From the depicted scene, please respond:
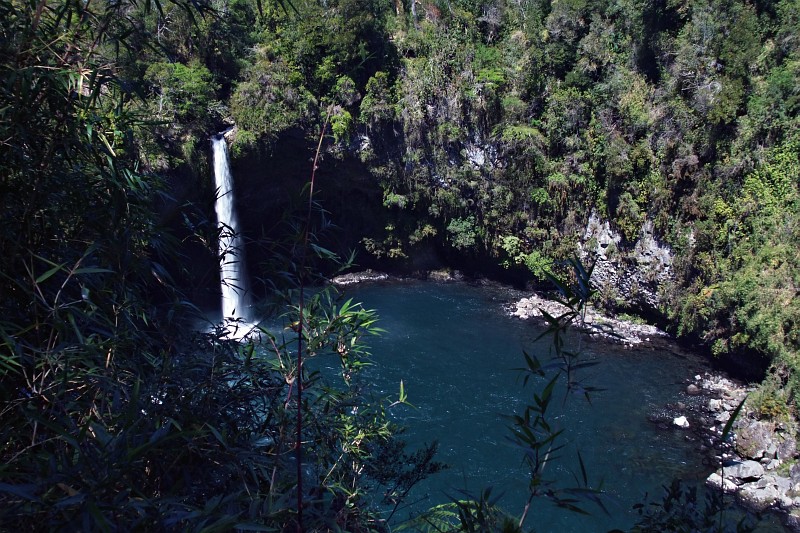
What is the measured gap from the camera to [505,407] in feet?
34.7

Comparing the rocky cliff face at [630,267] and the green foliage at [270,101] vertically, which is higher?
the green foliage at [270,101]

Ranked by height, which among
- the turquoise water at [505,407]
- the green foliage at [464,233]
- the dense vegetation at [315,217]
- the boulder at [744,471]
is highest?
the dense vegetation at [315,217]

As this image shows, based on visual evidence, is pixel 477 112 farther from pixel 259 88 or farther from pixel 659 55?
pixel 259 88

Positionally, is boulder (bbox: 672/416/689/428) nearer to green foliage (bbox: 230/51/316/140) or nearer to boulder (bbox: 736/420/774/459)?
boulder (bbox: 736/420/774/459)

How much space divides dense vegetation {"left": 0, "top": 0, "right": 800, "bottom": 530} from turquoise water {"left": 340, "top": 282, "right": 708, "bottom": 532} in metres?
1.93

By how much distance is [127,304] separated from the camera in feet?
8.34

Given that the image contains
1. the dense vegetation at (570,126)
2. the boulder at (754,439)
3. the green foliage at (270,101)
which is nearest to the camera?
the boulder at (754,439)

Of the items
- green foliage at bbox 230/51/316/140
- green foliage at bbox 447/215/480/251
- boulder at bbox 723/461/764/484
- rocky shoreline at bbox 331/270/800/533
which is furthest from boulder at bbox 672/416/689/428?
green foliage at bbox 230/51/316/140

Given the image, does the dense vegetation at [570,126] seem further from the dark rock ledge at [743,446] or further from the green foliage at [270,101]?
the dark rock ledge at [743,446]

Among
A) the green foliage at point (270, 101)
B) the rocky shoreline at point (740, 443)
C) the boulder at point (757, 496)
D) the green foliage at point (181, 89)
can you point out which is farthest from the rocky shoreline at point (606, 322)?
the green foliage at point (181, 89)

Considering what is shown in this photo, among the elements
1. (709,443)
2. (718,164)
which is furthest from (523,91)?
(709,443)

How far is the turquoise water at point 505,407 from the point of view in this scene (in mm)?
8391

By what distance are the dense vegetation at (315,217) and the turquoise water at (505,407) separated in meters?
1.93

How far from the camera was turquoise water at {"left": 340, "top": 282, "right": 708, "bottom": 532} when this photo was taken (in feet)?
27.5
